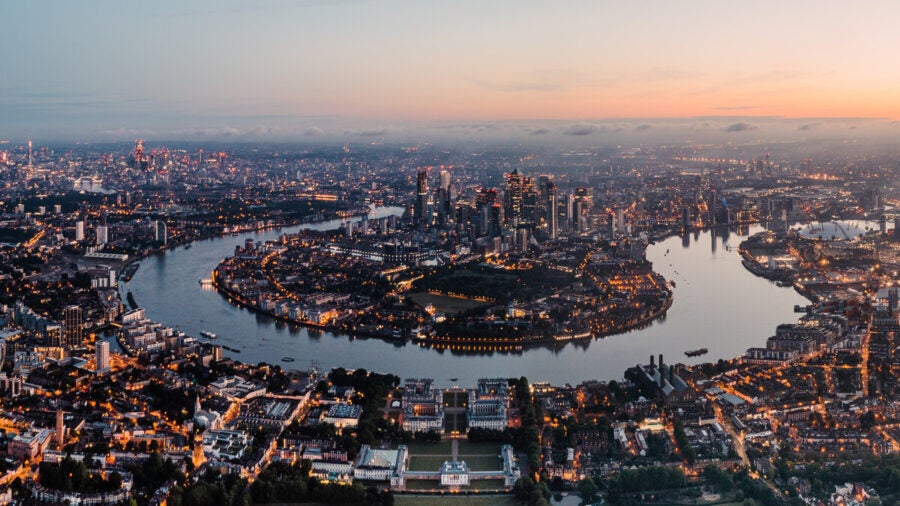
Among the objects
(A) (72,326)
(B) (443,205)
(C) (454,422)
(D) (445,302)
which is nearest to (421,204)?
(B) (443,205)

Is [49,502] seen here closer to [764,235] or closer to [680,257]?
[680,257]

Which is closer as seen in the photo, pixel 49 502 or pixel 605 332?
pixel 49 502

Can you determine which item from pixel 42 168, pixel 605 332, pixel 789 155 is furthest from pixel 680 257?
pixel 42 168

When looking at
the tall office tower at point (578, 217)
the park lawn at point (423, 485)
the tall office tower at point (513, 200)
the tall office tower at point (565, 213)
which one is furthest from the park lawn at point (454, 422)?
the tall office tower at point (578, 217)

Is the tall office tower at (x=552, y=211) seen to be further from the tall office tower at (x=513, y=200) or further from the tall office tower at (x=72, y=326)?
the tall office tower at (x=72, y=326)

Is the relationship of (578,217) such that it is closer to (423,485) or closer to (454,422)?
(454,422)

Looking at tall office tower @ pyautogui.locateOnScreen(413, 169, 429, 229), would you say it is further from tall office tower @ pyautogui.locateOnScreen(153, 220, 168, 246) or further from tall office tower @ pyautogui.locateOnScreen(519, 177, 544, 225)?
tall office tower @ pyautogui.locateOnScreen(153, 220, 168, 246)
